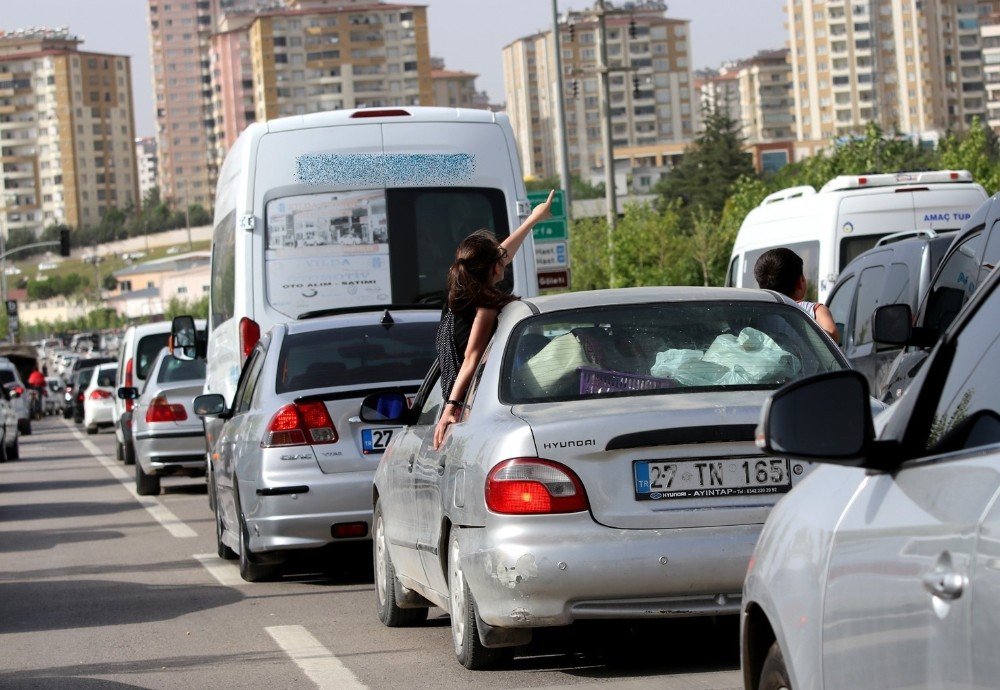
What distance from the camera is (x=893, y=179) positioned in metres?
18.5

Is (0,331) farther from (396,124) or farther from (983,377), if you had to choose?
(983,377)

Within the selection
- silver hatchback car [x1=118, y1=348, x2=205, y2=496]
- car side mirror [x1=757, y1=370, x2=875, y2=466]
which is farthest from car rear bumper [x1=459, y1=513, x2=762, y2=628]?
silver hatchback car [x1=118, y1=348, x2=205, y2=496]

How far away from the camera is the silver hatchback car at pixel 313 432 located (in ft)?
33.4

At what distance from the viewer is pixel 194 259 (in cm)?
19662

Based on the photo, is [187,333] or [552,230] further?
[552,230]

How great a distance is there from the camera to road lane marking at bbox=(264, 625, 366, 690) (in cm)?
728

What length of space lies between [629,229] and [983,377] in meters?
54.5

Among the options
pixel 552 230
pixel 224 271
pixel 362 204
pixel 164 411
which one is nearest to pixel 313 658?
pixel 362 204

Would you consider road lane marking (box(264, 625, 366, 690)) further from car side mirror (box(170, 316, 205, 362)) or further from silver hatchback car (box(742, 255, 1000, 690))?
car side mirror (box(170, 316, 205, 362))

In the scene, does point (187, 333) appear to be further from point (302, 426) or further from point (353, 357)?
point (302, 426)

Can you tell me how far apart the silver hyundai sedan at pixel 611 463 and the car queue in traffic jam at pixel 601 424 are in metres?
0.01

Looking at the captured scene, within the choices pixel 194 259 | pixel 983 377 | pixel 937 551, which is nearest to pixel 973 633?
pixel 937 551

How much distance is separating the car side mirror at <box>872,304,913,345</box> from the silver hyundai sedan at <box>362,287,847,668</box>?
232cm

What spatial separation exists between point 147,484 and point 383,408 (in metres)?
12.5
